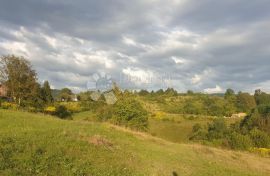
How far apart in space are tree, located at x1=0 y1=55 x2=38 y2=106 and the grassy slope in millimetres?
17544

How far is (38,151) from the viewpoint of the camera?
568 inches

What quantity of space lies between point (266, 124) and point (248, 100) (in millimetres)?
63072

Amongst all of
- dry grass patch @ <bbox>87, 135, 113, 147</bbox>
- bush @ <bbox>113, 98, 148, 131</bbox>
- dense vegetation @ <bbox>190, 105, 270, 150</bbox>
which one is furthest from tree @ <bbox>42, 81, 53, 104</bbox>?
dry grass patch @ <bbox>87, 135, 113, 147</bbox>

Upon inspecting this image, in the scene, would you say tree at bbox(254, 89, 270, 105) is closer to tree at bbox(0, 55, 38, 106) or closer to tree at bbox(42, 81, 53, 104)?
tree at bbox(42, 81, 53, 104)

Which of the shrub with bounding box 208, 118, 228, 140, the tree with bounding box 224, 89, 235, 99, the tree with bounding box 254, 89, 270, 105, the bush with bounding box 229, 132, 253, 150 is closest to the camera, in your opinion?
the bush with bounding box 229, 132, 253, 150

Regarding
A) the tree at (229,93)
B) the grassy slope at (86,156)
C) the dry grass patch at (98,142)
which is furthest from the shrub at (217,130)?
the tree at (229,93)

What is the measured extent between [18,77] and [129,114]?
1454 cm

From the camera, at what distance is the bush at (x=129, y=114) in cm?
4328

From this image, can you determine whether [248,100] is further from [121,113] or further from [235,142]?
[121,113]

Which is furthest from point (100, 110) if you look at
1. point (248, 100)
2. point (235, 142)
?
point (248, 100)

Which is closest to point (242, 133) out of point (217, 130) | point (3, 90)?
point (217, 130)

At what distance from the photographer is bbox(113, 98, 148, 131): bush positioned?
142ft

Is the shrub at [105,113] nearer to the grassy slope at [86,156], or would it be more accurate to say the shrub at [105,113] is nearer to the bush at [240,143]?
the bush at [240,143]

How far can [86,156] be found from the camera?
1591 centimetres
